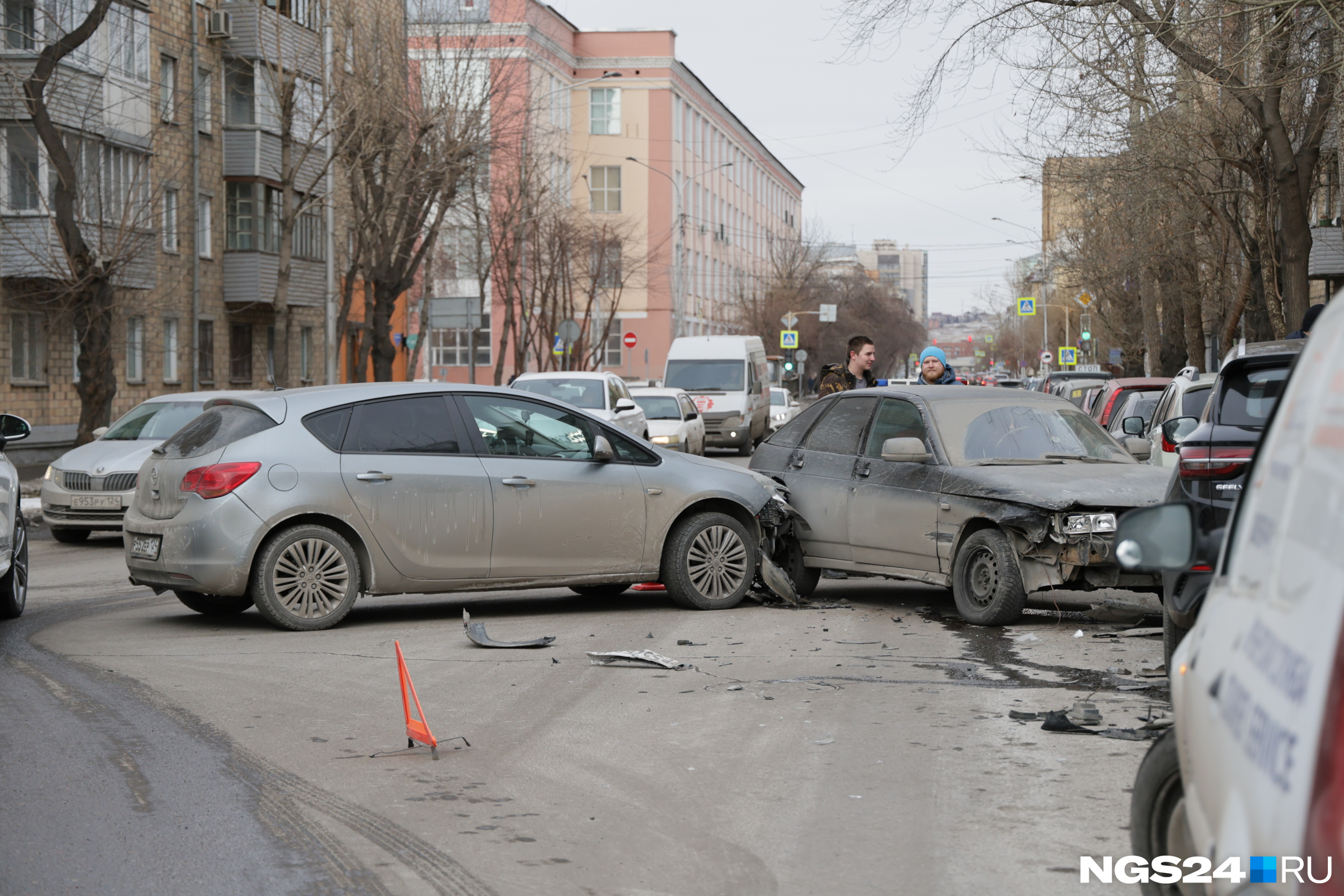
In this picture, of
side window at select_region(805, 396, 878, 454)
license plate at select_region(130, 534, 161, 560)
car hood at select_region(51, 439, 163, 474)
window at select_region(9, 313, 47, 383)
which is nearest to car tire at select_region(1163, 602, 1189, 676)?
side window at select_region(805, 396, 878, 454)

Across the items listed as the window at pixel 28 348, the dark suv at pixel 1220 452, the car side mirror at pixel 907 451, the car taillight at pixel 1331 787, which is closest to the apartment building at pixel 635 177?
the window at pixel 28 348

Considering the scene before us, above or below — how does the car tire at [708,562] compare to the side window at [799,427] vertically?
below

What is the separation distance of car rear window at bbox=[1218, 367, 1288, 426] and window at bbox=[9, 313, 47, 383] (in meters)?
28.9

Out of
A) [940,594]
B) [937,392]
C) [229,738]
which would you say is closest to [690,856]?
[229,738]

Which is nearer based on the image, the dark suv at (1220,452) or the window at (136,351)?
the dark suv at (1220,452)

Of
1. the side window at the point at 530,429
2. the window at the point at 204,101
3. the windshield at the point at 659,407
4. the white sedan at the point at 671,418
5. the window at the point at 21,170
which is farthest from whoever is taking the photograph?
the window at the point at 204,101

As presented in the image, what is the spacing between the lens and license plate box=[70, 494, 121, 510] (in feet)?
54.7

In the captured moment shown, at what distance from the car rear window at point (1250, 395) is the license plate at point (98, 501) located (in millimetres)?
12561

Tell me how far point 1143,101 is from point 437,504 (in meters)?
15.9

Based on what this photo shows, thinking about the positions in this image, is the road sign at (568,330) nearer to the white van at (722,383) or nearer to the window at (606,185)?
the white van at (722,383)

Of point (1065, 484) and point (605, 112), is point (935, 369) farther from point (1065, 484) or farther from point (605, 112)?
point (605, 112)

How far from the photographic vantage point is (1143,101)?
22297mm

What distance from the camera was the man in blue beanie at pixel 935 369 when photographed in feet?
44.6

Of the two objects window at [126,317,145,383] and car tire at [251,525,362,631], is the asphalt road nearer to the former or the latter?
car tire at [251,525,362,631]
